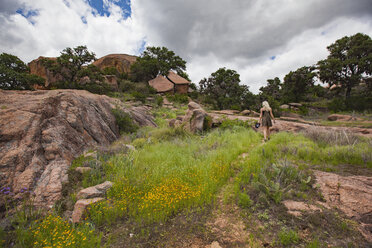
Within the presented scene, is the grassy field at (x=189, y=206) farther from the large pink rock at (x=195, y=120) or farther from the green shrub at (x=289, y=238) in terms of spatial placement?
the large pink rock at (x=195, y=120)

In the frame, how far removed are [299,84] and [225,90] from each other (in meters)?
14.5

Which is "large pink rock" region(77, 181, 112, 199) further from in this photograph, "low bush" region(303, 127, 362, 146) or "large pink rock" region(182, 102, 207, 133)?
"low bush" region(303, 127, 362, 146)

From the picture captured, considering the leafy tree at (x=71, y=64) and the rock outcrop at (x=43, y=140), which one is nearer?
the rock outcrop at (x=43, y=140)

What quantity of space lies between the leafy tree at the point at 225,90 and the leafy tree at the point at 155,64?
39.5ft

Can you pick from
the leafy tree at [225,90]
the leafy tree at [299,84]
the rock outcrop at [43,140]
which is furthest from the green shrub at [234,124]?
the leafy tree at [299,84]

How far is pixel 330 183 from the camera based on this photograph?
3.17m

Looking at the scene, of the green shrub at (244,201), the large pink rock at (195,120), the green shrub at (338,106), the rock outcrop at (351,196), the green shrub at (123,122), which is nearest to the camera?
the rock outcrop at (351,196)

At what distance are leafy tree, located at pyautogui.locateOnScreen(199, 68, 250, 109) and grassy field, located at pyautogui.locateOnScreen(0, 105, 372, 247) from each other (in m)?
17.7

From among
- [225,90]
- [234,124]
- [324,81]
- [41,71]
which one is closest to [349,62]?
[324,81]

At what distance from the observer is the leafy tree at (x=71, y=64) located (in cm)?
1948

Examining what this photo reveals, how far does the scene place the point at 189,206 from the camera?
298cm

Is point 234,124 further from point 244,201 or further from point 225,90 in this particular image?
point 225,90

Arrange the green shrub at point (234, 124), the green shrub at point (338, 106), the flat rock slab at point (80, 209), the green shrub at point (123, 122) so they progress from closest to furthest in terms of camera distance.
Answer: the flat rock slab at point (80, 209)
the green shrub at point (123, 122)
the green shrub at point (234, 124)
the green shrub at point (338, 106)

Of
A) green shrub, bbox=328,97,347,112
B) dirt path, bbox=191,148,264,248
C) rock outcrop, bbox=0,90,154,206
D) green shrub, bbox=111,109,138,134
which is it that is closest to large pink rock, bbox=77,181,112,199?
rock outcrop, bbox=0,90,154,206
